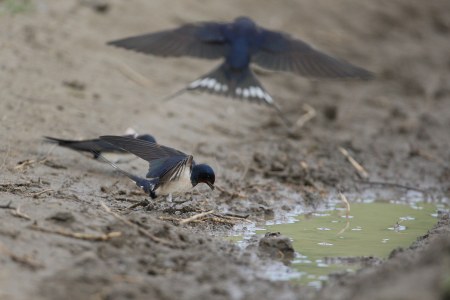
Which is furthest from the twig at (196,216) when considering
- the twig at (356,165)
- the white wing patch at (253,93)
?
the twig at (356,165)

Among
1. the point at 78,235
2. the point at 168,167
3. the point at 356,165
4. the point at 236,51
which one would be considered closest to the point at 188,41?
the point at 236,51

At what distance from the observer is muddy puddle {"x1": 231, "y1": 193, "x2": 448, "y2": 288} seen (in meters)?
4.69

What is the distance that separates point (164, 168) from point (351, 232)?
1.37 metres

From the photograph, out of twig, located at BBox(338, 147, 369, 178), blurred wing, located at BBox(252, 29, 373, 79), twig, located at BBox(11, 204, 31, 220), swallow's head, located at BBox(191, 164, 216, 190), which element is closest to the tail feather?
blurred wing, located at BBox(252, 29, 373, 79)

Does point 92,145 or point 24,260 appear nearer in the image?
point 24,260

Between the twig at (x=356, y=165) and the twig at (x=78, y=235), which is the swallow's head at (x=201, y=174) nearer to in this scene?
the twig at (x=78, y=235)

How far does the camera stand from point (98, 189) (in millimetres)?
6145

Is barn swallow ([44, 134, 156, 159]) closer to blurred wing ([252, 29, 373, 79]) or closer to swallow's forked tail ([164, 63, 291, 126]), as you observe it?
swallow's forked tail ([164, 63, 291, 126])

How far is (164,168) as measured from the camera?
17.7 ft

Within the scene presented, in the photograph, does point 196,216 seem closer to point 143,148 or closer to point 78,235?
point 143,148

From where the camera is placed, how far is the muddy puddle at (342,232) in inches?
185

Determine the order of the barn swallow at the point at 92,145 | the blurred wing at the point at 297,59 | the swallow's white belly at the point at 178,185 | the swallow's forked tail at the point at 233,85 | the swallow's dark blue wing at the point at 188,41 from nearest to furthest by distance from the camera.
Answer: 1. the swallow's white belly at the point at 178,185
2. the barn swallow at the point at 92,145
3. the blurred wing at the point at 297,59
4. the swallow's forked tail at the point at 233,85
5. the swallow's dark blue wing at the point at 188,41

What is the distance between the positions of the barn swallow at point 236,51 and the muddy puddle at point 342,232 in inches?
50.3

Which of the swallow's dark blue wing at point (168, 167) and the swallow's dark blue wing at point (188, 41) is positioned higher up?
the swallow's dark blue wing at point (188, 41)
